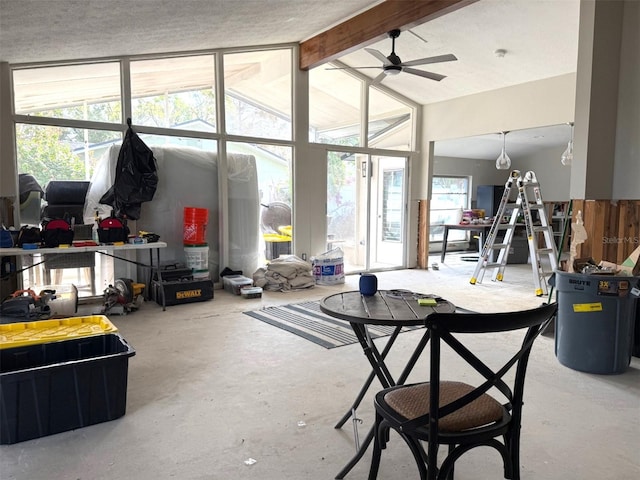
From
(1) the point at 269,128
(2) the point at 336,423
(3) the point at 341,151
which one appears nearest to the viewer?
(2) the point at 336,423

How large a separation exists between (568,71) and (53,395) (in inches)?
241

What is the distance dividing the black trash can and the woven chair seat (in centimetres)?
185

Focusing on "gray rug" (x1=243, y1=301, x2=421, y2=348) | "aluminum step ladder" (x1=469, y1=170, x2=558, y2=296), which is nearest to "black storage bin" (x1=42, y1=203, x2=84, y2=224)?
"gray rug" (x1=243, y1=301, x2=421, y2=348)

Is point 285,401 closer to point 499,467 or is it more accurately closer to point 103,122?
point 499,467

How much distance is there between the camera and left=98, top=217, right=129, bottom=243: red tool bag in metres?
4.42

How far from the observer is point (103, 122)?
5.09 meters

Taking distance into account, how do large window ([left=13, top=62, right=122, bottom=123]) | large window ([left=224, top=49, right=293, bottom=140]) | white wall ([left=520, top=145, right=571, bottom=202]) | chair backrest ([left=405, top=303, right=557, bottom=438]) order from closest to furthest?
chair backrest ([left=405, top=303, right=557, bottom=438]), large window ([left=13, top=62, right=122, bottom=123]), large window ([left=224, top=49, right=293, bottom=140]), white wall ([left=520, top=145, right=571, bottom=202])

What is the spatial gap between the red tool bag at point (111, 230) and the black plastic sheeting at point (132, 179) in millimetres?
470

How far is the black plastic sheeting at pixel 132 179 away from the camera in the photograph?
16.4 feet

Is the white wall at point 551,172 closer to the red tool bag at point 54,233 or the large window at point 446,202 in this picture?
the large window at point 446,202

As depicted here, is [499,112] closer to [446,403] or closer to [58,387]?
[446,403]

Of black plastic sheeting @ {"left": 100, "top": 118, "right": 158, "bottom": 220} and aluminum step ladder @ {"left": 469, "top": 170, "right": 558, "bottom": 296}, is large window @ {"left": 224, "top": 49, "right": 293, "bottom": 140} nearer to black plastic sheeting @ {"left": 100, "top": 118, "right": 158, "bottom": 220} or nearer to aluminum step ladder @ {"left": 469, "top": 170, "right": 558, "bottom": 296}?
black plastic sheeting @ {"left": 100, "top": 118, "right": 158, "bottom": 220}

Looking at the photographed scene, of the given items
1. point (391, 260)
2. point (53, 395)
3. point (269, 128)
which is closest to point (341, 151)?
point (269, 128)

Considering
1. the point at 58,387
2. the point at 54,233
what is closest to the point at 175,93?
the point at 54,233
